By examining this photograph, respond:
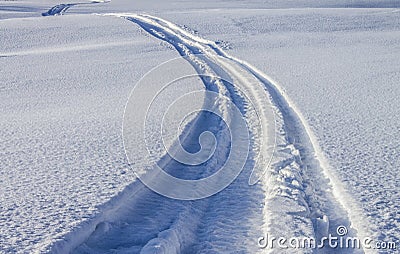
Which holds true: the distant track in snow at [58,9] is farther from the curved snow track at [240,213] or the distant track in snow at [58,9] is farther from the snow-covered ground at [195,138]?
the curved snow track at [240,213]

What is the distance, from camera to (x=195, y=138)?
564 centimetres

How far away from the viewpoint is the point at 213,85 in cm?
786

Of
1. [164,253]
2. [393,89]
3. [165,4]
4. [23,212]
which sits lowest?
[164,253]

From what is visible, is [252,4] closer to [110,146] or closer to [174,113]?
[174,113]

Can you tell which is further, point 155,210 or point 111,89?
point 111,89

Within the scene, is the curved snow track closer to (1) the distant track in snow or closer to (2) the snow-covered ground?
(2) the snow-covered ground

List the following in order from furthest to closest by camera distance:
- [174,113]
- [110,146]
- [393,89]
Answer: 1. [393,89]
2. [174,113]
3. [110,146]

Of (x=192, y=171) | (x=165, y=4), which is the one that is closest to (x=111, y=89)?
(x=192, y=171)

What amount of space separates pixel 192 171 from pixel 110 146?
93cm

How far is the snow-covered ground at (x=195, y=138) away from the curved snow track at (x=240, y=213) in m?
0.01

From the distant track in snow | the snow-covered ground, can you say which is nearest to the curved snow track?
the snow-covered ground

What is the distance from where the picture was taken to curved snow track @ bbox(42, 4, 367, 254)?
11.8 ft

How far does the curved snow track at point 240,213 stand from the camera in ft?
11.8

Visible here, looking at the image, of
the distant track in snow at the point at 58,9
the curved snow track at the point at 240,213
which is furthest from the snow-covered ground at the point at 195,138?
the distant track in snow at the point at 58,9
